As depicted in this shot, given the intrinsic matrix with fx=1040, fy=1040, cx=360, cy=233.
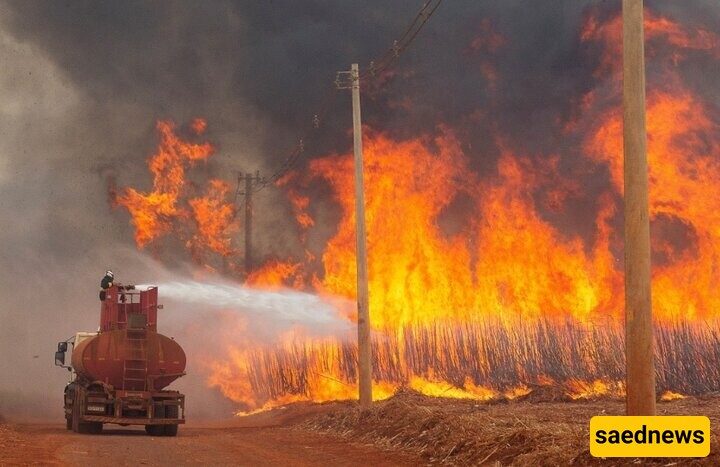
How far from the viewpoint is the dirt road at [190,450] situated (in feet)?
70.4

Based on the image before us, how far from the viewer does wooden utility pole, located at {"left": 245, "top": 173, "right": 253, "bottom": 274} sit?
5906cm

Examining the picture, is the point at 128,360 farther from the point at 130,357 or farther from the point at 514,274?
the point at 514,274

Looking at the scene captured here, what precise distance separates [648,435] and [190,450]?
13162 mm

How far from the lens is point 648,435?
47.0 feet

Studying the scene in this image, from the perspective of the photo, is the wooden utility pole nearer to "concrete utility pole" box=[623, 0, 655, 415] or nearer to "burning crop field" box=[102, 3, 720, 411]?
"burning crop field" box=[102, 3, 720, 411]

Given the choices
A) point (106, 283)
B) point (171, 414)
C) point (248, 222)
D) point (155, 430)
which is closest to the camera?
point (171, 414)

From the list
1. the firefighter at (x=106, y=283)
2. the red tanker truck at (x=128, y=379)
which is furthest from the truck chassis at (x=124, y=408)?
the firefighter at (x=106, y=283)

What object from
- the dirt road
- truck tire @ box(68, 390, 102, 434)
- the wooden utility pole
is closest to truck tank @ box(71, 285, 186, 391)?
truck tire @ box(68, 390, 102, 434)

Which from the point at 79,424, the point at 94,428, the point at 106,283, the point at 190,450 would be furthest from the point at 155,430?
the point at 190,450

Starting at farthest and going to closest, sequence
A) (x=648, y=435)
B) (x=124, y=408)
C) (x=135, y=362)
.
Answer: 1. (x=135, y=362)
2. (x=124, y=408)
3. (x=648, y=435)

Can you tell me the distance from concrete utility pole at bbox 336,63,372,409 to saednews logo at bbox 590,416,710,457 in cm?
1652

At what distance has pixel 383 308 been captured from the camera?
4378 cm

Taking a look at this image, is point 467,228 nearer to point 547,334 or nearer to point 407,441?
point 547,334

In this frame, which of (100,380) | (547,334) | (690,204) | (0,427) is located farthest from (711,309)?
(0,427)
